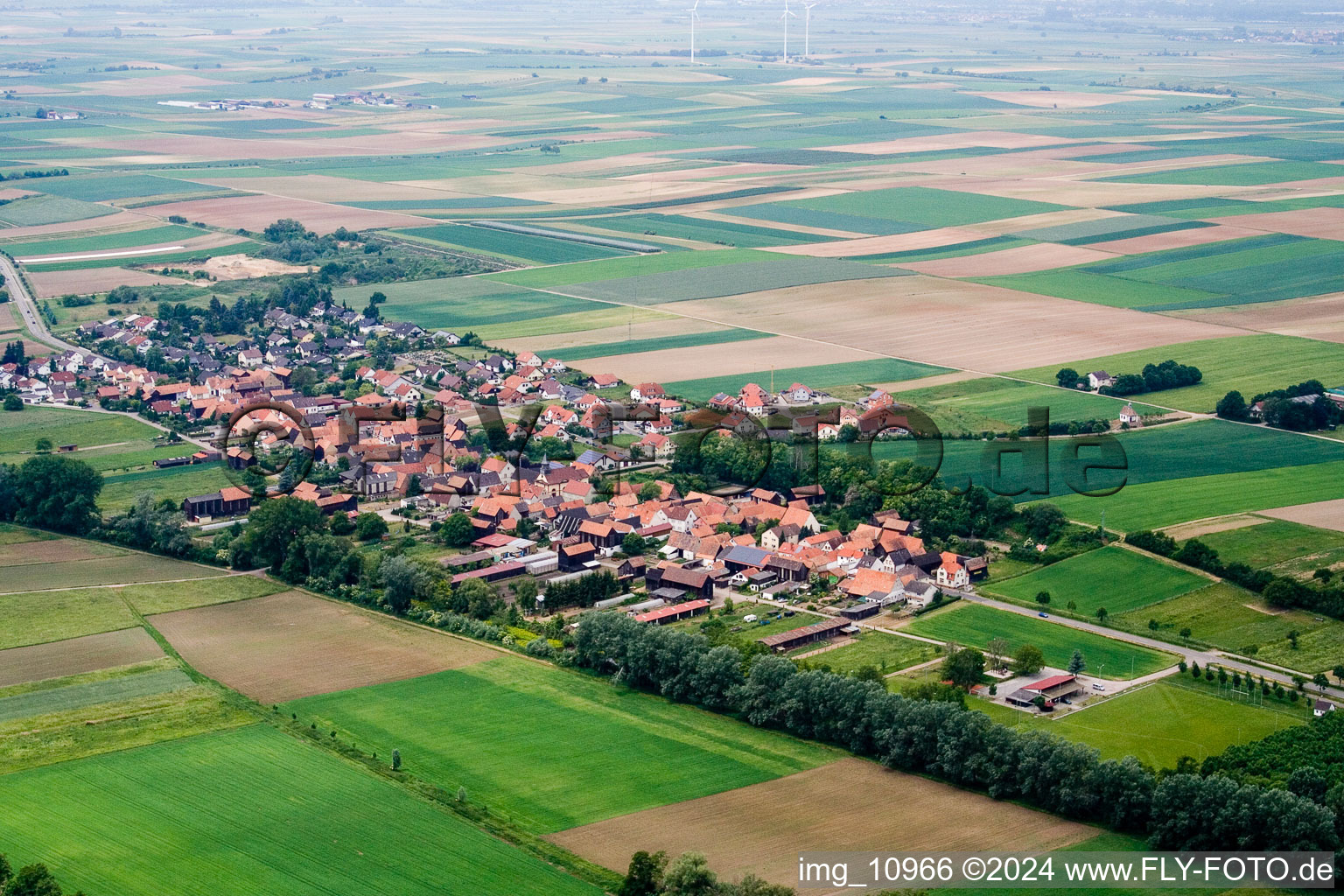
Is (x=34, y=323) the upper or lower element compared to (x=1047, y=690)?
upper

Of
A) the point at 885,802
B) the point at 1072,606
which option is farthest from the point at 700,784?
the point at 1072,606

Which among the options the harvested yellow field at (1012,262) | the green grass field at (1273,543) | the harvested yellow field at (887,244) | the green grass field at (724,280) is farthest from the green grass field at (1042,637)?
the harvested yellow field at (887,244)

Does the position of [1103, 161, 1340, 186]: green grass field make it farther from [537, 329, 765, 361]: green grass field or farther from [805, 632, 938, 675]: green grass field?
[805, 632, 938, 675]: green grass field

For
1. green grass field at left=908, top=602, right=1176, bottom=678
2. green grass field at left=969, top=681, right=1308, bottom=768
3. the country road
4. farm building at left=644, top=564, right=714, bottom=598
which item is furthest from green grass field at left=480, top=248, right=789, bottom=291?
green grass field at left=969, top=681, right=1308, bottom=768

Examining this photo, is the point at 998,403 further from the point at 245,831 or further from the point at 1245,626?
the point at 245,831

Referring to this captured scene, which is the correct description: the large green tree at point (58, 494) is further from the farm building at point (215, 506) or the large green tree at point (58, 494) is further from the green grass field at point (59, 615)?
the green grass field at point (59, 615)

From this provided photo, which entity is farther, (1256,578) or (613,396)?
(613,396)

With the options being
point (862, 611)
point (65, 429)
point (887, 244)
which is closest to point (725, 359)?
point (65, 429)
